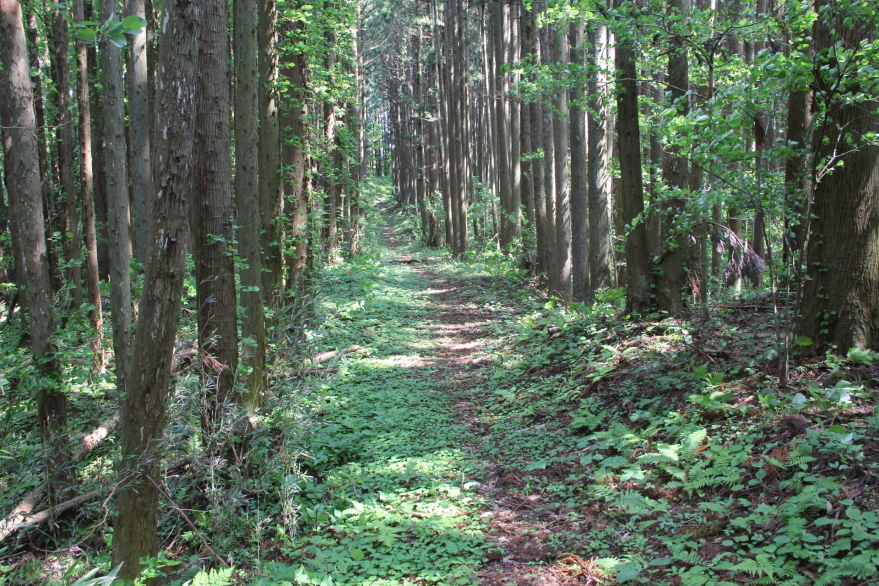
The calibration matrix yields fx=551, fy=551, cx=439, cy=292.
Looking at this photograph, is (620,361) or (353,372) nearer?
(620,361)

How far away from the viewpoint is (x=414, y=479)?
5.19 metres

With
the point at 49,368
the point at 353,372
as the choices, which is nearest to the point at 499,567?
the point at 49,368

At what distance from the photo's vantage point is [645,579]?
327 centimetres

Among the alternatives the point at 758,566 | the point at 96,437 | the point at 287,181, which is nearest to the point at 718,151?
the point at 758,566

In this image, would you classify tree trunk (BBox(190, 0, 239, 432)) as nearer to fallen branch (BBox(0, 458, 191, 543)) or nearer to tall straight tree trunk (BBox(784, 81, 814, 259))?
fallen branch (BBox(0, 458, 191, 543))

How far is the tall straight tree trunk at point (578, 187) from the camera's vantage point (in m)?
11.3

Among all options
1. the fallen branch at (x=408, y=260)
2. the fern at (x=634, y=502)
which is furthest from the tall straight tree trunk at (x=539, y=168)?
the fallen branch at (x=408, y=260)

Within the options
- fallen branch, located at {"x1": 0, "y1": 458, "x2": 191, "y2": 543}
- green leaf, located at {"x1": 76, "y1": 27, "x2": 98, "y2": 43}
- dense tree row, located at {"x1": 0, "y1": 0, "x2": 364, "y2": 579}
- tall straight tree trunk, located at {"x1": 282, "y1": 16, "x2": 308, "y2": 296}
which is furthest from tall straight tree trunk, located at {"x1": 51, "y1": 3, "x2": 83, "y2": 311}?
green leaf, located at {"x1": 76, "y1": 27, "x2": 98, "y2": 43}

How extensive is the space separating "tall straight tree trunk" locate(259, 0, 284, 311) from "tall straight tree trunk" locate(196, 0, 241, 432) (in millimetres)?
3067

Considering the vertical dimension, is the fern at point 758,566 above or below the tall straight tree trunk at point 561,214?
below

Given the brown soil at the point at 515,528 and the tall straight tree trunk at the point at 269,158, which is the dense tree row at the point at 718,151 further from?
the tall straight tree trunk at the point at 269,158

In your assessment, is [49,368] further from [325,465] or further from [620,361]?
[620,361]

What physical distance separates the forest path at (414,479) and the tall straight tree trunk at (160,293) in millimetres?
1190

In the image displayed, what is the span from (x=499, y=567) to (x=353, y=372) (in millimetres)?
5624
